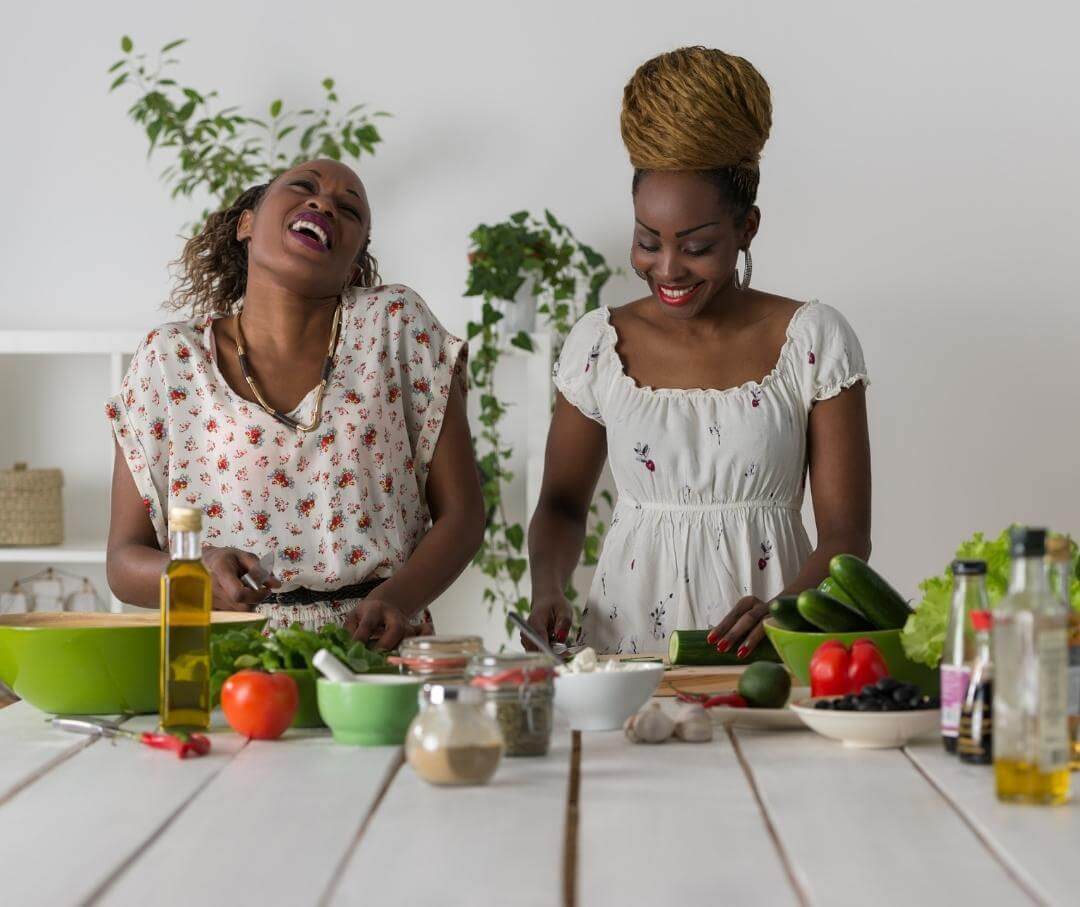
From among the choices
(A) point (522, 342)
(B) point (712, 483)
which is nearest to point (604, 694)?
(B) point (712, 483)

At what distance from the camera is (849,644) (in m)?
1.66

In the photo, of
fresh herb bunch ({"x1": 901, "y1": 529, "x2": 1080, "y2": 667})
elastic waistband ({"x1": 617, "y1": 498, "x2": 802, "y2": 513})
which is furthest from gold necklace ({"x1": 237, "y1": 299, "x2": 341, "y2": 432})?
fresh herb bunch ({"x1": 901, "y1": 529, "x2": 1080, "y2": 667})

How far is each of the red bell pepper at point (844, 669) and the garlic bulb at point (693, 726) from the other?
0.46ft

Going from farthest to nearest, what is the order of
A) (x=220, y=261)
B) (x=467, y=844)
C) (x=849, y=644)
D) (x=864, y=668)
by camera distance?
1. (x=220, y=261)
2. (x=849, y=644)
3. (x=864, y=668)
4. (x=467, y=844)

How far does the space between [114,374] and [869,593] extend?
244 cm

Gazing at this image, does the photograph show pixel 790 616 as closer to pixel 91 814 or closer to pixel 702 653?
pixel 702 653

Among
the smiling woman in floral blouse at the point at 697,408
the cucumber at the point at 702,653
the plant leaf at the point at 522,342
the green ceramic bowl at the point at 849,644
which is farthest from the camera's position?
the plant leaf at the point at 522,342

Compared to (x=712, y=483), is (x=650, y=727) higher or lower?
lower

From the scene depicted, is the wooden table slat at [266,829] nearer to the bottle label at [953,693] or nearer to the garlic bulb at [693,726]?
the garlic bulb at [693,726]

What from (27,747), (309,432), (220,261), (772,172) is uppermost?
(772,172)

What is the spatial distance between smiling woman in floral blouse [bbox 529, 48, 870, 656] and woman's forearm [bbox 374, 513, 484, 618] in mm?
126

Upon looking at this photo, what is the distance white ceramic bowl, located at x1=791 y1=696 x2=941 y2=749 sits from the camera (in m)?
1.42

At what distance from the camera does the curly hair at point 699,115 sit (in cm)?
222

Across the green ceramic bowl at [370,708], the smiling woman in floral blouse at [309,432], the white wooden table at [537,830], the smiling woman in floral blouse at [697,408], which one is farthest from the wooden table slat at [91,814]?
the smiling woman in floral blouse at [697,408]
